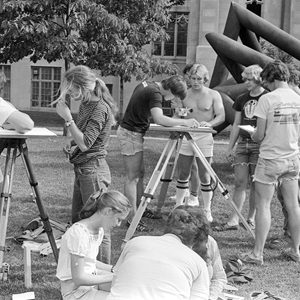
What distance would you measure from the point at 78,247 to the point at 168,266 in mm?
934

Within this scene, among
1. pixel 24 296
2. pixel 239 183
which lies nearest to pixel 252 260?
pixel 239 183

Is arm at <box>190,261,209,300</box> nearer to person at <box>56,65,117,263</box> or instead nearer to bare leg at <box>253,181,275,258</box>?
person at <box>56,65,117,263</box>

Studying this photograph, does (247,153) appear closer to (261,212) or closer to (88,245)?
(261,212)

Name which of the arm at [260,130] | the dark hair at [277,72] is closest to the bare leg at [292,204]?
the arm at [260,130]

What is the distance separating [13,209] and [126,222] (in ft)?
4.87

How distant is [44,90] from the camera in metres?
36.6

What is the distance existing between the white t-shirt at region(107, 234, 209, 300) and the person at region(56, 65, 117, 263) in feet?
4.98

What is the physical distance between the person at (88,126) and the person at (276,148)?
1.39 metres

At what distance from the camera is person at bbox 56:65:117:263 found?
4496mm

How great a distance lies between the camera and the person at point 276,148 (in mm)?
5281

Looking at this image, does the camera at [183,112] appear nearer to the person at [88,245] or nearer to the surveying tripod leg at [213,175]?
the surveying tripod leg at [213,175]

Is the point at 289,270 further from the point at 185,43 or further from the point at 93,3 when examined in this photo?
the point at 185,43

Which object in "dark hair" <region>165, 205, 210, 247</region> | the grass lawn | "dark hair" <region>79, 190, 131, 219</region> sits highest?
"dark hair" <region>165, 205, 210, 247</region>

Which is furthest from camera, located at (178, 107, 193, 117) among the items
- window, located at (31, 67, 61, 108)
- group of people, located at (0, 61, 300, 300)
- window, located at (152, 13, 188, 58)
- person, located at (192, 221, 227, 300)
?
window, located at (31, 67, 61, 108)
